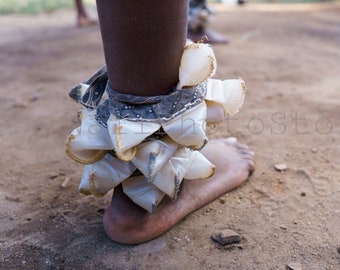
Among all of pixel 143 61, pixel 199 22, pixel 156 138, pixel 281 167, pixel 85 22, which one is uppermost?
pixel 143 61

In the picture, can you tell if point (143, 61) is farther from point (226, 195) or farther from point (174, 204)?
point (226, 195)

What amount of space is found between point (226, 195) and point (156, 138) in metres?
0.37

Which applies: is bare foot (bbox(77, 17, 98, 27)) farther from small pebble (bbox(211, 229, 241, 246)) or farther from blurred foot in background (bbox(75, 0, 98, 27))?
small pebble (bbox(211, 229, 241, 246))

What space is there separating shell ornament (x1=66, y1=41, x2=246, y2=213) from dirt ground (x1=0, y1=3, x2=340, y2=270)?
137mm

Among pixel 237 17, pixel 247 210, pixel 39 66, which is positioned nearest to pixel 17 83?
pixel 39 66

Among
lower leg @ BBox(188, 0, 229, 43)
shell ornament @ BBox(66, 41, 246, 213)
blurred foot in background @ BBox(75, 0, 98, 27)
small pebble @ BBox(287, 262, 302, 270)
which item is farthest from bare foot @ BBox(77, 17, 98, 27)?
small pebble @ BBox(287, 262, 302, 270)

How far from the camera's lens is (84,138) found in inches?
42.4

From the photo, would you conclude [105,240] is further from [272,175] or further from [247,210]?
[272,175]

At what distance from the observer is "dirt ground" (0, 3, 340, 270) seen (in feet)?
3.51

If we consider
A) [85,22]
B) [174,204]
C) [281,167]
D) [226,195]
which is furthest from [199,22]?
[174,204]

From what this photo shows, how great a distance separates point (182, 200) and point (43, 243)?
1.25ft

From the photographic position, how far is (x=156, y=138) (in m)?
1.07

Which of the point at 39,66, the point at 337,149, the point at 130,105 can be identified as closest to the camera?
the point at 130,105

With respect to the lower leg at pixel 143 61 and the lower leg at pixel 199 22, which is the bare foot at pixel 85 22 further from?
the lower leg at pixel 143 61
